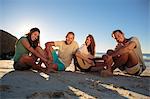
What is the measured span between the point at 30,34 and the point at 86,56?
1.66 m

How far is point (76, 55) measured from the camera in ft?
23.7

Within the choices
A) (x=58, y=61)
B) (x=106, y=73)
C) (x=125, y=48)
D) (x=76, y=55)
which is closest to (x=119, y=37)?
(x=125, y=48)

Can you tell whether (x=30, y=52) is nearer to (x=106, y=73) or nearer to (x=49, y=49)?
(x=49, y=49)

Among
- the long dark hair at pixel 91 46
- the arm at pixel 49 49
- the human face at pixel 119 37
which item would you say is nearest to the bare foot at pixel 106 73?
the human face at pixel 119 37

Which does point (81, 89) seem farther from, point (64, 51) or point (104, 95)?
point (64, 51)

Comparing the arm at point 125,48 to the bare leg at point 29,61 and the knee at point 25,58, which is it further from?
the knee at point 25,58

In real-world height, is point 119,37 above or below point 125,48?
above

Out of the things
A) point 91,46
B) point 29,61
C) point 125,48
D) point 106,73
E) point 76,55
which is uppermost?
point 91,46

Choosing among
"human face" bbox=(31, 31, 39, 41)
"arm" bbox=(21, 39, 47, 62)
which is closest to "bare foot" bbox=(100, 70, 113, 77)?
"arm" bbox=(21, 39, 47, 62)

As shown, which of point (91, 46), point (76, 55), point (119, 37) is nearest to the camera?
point (119, 37)

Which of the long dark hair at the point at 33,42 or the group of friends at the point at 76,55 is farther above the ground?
the long dark hair at the point at 33,42

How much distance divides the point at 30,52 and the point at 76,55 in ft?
4.18

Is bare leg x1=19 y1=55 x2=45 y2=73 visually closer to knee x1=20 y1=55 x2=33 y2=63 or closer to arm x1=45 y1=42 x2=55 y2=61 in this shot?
knee x1=20 y1=55 x2=33 y2=63

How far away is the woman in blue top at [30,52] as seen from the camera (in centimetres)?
653
